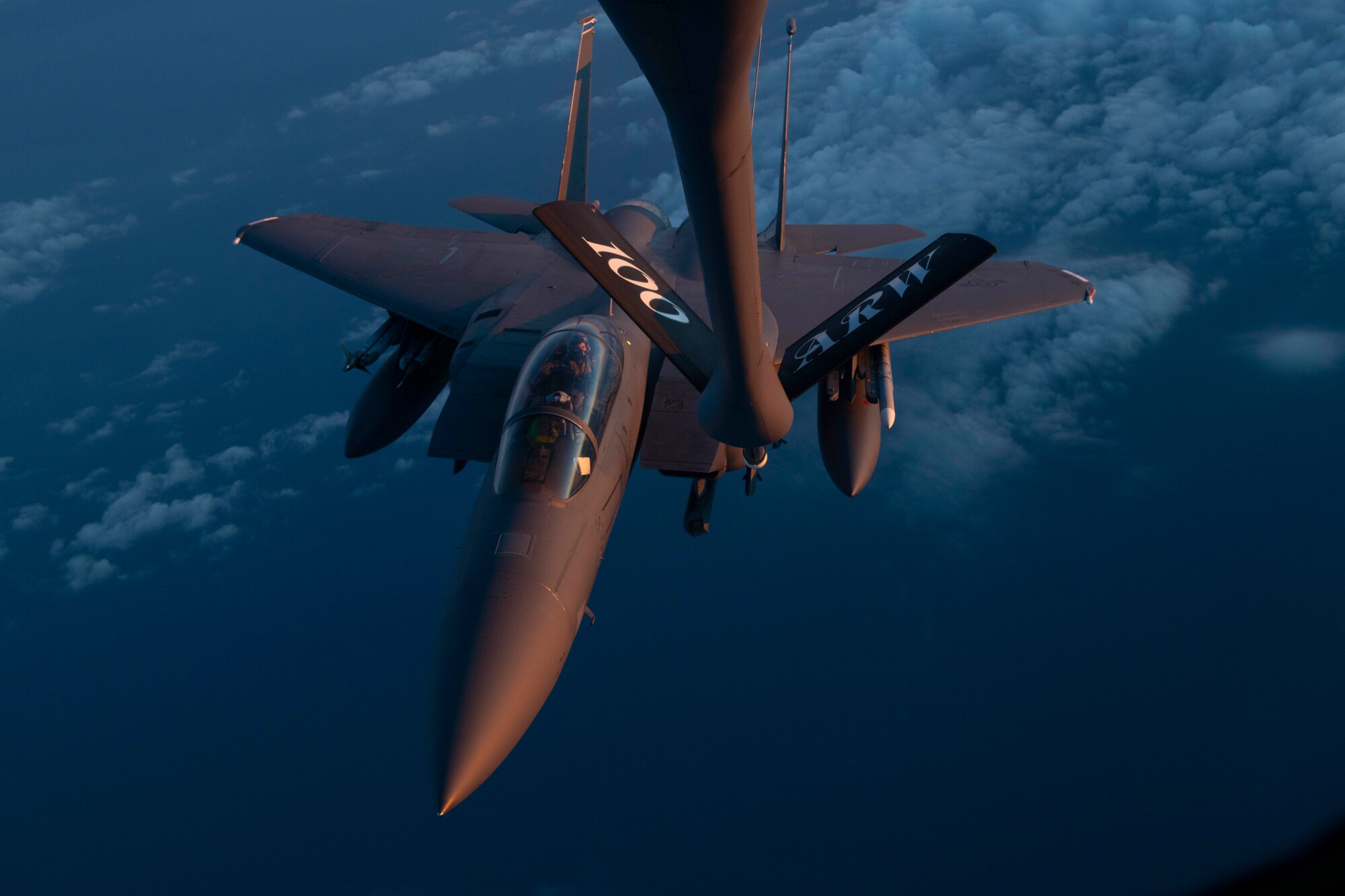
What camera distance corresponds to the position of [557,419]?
10.5 metres

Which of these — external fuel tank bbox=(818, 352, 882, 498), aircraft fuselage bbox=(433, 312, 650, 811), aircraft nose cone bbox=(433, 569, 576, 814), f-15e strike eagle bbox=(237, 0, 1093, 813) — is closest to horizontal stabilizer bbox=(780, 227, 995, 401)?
f-15e strike eagle bbox=(237, 0, 1093, 813)

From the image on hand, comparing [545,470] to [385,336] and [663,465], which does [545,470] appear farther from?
[385,336]

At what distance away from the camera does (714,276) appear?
582 centimetres

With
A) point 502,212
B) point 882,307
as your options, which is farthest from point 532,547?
point 502,212

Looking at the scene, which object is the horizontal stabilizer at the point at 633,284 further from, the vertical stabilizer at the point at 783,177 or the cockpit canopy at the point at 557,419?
the vertical stabilizer at the point at 783,177

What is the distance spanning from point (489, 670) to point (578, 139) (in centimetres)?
1402

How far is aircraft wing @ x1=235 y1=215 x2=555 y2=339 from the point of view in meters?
16.9

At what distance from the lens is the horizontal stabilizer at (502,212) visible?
20797mm

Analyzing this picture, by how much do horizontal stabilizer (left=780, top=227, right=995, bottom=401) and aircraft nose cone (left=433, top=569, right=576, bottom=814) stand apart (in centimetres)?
368

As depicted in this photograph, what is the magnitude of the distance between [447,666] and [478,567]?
3.75ft

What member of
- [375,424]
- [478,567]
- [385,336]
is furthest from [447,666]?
[385,336]

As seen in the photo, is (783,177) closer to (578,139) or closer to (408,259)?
A: (578,139)

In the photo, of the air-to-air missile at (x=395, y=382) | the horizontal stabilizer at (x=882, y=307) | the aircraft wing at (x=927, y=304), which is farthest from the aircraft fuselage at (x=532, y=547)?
the air-to-air missile at (x=395, y=382)

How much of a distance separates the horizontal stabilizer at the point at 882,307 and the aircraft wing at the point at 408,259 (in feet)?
25.9
